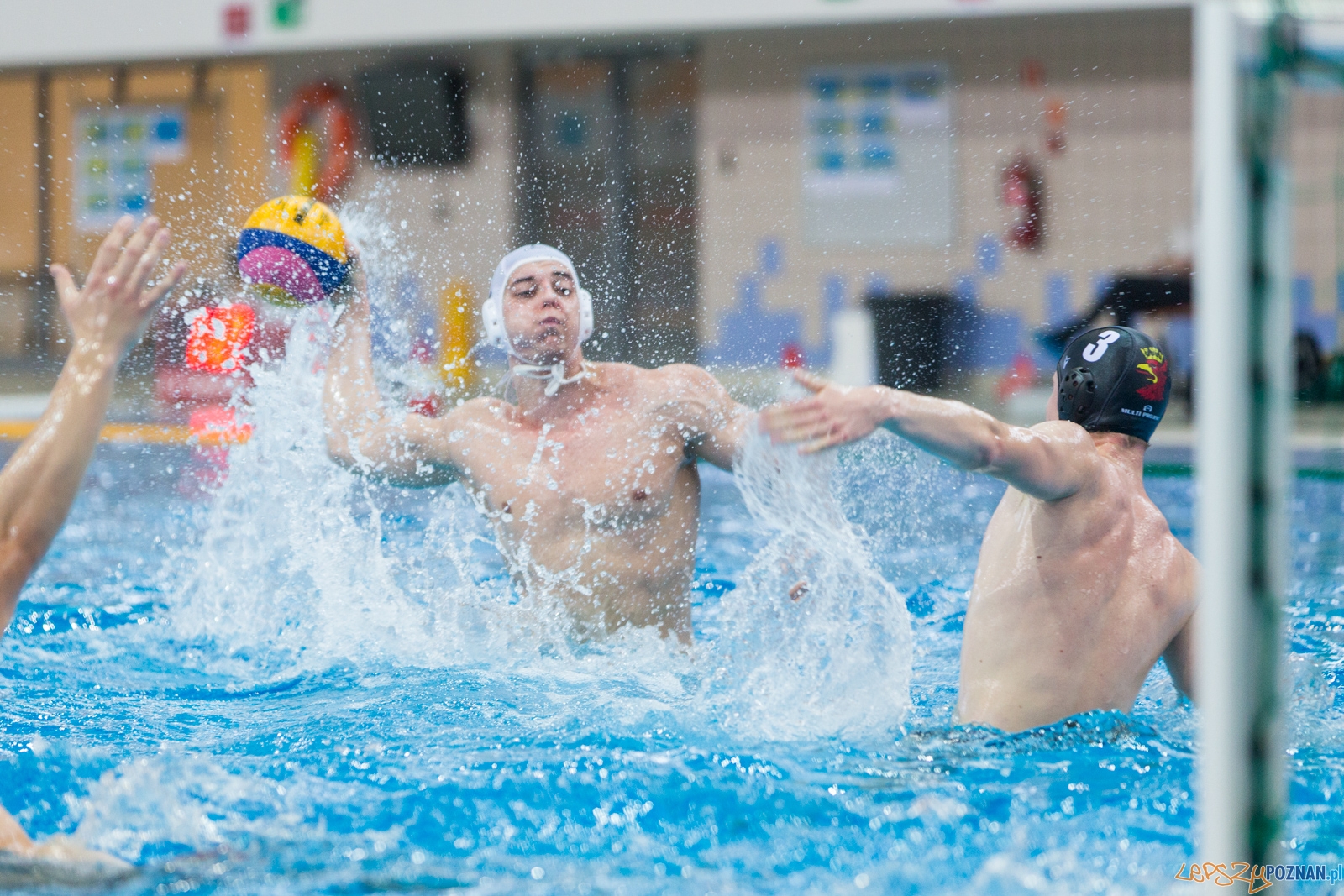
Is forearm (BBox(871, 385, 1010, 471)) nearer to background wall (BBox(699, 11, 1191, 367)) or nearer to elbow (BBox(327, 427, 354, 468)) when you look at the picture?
elbow (BBox(327, 427, 354, 468))

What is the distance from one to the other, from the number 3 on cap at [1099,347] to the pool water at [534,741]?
72 cm

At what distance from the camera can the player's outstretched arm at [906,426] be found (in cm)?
215

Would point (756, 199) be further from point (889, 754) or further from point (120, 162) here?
point (889, 754)

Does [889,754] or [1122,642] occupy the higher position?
[1122,642]

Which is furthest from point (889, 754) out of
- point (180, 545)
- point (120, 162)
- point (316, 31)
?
point (120, 162)

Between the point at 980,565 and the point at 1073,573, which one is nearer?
the point at 1073,573

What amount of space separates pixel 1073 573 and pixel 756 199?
919 cm

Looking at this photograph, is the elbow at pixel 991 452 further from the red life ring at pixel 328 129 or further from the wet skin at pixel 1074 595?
the red life ring at pixel 328 129

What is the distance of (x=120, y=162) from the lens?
40.6 feet

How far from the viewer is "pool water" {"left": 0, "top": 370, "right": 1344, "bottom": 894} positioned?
2.14 m

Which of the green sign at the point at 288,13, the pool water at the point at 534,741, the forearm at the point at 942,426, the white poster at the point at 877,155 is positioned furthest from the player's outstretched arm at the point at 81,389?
the green sign at the point at 288,13

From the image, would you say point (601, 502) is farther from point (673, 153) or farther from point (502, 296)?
point (673, 153)

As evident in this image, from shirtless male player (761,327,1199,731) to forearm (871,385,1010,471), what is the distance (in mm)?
245

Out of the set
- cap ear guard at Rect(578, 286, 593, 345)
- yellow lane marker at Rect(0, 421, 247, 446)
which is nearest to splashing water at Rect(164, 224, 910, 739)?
cap ear guard at Rect(578, 286, 593, 345)
